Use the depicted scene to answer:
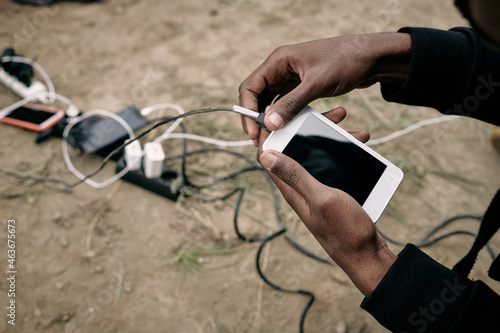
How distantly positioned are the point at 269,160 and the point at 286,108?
7.0 inches

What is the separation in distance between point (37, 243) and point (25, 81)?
3.30ft

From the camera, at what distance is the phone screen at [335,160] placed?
1.16 m

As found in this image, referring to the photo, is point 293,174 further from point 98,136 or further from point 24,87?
point 24,87

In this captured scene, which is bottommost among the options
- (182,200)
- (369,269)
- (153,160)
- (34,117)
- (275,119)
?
(182,200)

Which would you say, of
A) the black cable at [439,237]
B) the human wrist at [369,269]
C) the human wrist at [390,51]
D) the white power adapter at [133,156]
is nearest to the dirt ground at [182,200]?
the black cable at [439,237]

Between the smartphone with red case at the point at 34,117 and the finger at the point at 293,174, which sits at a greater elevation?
the finger at the point at 293,174

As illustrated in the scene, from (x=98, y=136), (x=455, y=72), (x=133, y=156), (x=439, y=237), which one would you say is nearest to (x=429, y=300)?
(x=455, y=72)

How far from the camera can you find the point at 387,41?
122 centimetres

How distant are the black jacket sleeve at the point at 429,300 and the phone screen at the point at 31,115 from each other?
186 cm

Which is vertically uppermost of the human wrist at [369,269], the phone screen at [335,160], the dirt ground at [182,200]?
the phone screen at [335,160]

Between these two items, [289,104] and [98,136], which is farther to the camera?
[98,136]

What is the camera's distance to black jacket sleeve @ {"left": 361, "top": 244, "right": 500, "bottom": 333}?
901 mm

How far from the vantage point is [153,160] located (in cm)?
167

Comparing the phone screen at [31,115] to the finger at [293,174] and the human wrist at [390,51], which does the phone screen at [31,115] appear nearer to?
the finger at [293,174]
